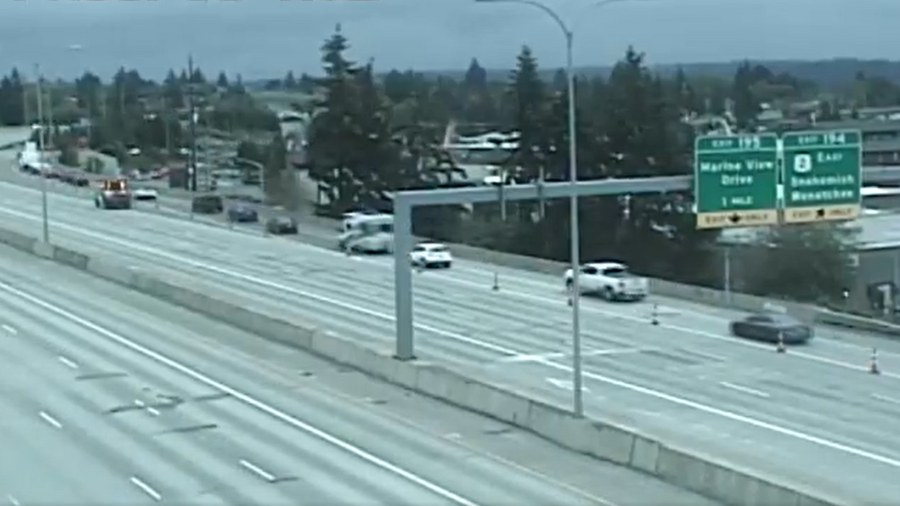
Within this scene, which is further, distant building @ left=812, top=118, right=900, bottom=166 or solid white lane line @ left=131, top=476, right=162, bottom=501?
distant building @ left=812, top=118, right=900, bottom=166

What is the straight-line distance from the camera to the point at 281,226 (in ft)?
295

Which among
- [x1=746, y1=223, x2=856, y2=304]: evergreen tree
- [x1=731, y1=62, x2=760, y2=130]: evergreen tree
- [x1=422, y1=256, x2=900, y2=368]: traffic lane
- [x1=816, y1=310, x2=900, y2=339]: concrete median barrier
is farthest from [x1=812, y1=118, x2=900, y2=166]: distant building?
[x1=816, y1=310, x2=900, y2=339]: concrete median barrier

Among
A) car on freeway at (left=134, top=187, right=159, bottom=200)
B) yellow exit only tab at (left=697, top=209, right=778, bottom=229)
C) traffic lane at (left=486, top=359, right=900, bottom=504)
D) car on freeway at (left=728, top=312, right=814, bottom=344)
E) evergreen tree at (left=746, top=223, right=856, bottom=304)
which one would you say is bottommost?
evergreen tree at (left=746, top=223, right=856, bottom=304)

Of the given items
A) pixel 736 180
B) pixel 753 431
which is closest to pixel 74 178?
pixel 736 180

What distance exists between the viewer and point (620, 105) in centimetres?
8756

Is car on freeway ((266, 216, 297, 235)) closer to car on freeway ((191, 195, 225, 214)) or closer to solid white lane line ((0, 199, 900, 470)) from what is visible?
solid white lane line ((0, 199, 900, 470))

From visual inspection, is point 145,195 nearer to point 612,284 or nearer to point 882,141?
point 882,141

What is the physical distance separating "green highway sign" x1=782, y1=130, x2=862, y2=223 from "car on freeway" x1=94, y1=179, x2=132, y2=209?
79588mm

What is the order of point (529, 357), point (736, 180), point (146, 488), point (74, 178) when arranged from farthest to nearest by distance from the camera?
point (74, 178), point (529, 357), point (736, 180), point (146, 488)

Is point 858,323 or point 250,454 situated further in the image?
point 858,323

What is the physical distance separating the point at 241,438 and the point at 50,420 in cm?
523

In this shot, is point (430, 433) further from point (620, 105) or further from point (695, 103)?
point (695, 103)

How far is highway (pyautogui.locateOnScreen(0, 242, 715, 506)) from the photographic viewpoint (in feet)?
84.9

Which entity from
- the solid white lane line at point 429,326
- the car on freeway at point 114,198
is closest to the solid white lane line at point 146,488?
the solid white lane line at point 429,326
